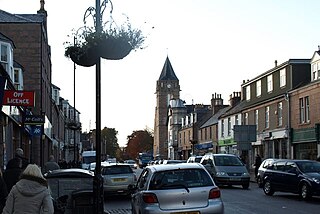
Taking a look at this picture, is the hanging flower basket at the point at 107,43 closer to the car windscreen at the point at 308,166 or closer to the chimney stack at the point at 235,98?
the car windscreen at the point at 308,166

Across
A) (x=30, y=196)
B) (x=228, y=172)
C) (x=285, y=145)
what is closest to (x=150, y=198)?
(x=30, y=196)

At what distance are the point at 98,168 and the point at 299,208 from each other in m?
9.99

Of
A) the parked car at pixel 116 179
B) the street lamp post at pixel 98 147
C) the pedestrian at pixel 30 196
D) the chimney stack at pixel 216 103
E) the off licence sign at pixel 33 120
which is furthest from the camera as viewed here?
the chimney stack at pixel 216 103

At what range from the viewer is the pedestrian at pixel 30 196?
7.33m

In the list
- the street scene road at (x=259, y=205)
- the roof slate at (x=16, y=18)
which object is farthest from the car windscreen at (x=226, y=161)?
the roof slate at (x=16, y=18)

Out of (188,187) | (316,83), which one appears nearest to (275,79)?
(316,83)

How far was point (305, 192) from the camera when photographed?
2078 centimetres

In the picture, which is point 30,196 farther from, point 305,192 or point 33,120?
point 305,192

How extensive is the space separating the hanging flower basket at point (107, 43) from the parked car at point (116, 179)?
1369 cm

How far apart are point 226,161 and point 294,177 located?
855 cm

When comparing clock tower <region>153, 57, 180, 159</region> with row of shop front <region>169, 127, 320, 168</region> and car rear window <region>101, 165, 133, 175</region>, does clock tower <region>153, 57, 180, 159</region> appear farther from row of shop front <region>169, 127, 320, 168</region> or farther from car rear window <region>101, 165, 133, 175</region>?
car rear window <region>101, 165, 133, 175</region>

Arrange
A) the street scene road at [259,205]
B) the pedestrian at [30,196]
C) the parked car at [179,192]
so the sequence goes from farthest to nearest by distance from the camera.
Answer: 1. the street scene road at [259,205]
2. the parked car at [179,192]
3. the pedestrian at [30,196]

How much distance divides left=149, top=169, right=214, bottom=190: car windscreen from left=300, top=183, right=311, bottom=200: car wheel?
9.91 metres

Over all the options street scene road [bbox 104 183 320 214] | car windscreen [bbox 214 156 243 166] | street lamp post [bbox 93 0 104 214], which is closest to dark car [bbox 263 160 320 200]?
street scene road [bbox 104 183 320 214]
